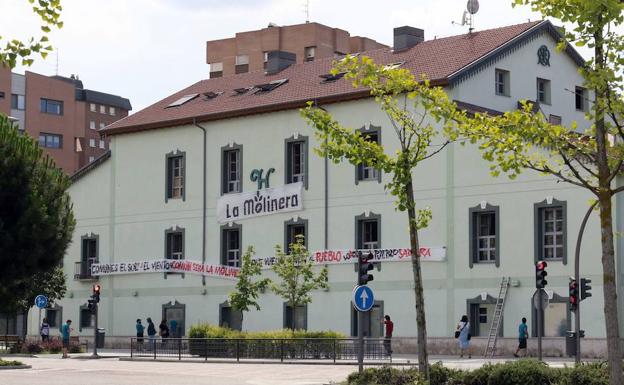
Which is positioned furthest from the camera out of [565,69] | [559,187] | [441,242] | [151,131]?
[151,131]

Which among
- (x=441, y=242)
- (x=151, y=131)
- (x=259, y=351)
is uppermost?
(x=151, y=131)

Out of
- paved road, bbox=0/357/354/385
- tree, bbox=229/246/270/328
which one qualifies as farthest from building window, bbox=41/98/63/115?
paved road, bbox=0/357/354/385

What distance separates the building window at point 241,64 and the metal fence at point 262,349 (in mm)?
55393

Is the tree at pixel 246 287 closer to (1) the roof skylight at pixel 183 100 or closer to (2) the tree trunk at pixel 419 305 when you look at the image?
(1) the roof skylight at pixel 183 100

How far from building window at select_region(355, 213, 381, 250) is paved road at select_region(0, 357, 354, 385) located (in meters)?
11.2

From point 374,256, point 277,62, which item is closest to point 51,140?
point 277,62

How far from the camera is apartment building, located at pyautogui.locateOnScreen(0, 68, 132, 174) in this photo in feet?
337

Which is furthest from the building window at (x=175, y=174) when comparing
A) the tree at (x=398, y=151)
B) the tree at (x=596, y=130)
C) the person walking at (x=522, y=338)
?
the tree at (x=596, y=130)

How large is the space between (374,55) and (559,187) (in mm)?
14748

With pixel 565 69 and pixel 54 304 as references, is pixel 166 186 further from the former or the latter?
pixel 565 69

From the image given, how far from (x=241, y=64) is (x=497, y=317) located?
5857 centimetres

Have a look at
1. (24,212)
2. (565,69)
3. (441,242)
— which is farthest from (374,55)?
(24,212)

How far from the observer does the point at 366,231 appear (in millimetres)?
50219

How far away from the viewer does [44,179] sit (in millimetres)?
41281
